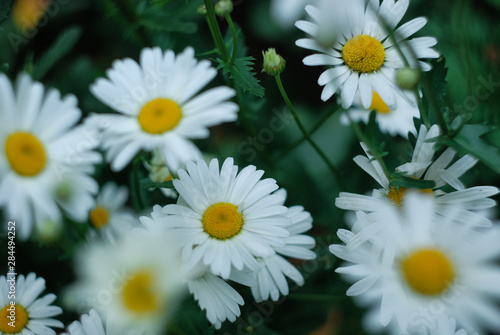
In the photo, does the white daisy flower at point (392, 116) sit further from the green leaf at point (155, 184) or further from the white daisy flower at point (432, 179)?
the green leaf at point (155, 184)

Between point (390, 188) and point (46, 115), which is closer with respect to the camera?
point (46, 115)

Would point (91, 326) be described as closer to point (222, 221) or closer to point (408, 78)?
point (222, 221)

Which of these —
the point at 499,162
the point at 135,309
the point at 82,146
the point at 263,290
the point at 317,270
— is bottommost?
the point at 317,270

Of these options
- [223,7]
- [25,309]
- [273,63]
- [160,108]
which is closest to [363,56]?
[273,63]

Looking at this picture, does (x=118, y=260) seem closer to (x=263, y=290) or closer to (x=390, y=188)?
(x=263, y=290)

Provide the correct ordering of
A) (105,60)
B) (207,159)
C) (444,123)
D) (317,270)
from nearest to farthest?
(444,123)
(207,159)
(317,270)
(105,60)

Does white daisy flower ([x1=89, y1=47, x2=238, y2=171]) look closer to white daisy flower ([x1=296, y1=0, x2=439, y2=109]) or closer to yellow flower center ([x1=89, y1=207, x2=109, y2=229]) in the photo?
white daisy flower ([x1=296, y1=0, x2=439, y2=109])

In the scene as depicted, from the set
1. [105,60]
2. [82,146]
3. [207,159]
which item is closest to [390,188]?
[207,159]

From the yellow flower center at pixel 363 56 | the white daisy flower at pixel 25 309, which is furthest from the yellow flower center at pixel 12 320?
the yellow flower center at pixel 363 56
